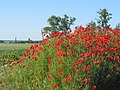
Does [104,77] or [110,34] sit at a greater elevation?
[110,34]

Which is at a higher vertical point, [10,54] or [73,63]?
[73,63]

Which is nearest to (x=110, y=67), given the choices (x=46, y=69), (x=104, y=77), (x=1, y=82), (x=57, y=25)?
(x=104, y=77)

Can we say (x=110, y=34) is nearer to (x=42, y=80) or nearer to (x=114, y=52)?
(x=114, y=52)

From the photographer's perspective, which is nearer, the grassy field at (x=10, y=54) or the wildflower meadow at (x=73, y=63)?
the wildflower meadow at (x=73, y=63)

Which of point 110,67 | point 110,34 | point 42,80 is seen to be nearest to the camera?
point 110,67

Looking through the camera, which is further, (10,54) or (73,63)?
(10,54)

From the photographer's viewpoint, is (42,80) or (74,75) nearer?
(74,75)

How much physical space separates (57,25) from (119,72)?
53.4m

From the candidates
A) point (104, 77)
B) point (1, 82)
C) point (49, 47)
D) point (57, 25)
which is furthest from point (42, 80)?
point (57, 25)

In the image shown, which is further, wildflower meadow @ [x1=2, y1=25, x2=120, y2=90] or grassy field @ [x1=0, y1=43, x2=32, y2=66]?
grassy field @ [x1=0, y1=43, x2=32, y2=66]

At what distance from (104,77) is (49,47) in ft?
5.75

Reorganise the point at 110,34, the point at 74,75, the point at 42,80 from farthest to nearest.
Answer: the point at 110,34, the point at 42,80, the point at 74,75

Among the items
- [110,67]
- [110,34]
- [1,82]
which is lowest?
[1,82]

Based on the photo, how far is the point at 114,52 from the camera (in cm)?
798
